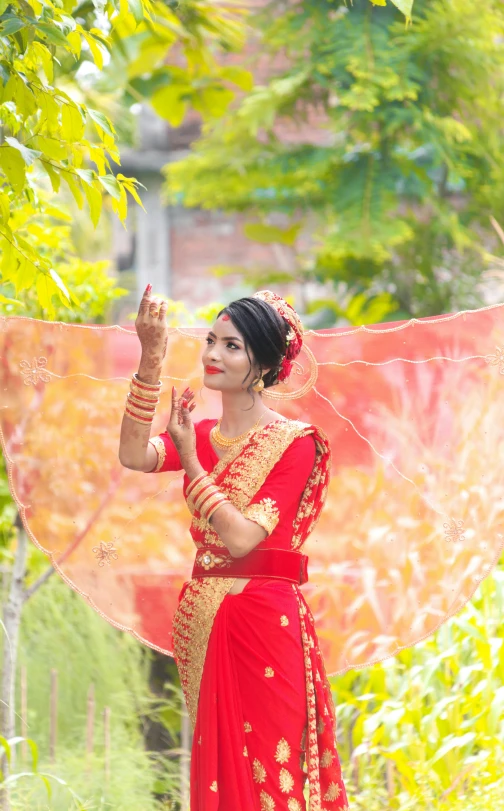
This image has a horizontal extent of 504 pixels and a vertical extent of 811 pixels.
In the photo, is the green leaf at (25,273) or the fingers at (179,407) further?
the green leaf at (25,273)

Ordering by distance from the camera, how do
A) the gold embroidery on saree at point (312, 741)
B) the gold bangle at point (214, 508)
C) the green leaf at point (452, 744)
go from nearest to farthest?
the gold bangle at point (214, 508) → the gold embroidery on saree at point (312, 741) → the green leaf at point (452, 744)

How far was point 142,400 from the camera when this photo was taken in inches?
90.6

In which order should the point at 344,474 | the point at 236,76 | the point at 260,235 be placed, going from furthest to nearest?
1. the point at 260,235
2. the point at 236,76
3. the point at 344,474

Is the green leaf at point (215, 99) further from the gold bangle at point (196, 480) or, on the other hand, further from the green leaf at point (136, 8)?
the gold bangle at point (196, 480)

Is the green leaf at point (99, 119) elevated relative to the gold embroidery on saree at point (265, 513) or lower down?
elevated

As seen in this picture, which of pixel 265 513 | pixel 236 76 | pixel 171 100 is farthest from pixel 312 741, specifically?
pixel 171 100

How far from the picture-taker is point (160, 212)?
11.4 m

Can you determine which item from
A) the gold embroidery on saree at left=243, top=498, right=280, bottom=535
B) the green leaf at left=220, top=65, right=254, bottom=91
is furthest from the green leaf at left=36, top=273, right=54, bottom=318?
the green leaf at left=220, top=65, right=254, bottom=91

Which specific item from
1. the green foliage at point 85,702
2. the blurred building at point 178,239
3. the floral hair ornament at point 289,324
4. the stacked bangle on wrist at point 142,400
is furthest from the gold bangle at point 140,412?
the blurred building at point 178,239

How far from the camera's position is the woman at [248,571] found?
2277 millimetres

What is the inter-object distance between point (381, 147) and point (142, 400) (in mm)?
5117

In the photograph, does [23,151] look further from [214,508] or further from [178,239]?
[178,239]

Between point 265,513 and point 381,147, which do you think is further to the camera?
point 381,147

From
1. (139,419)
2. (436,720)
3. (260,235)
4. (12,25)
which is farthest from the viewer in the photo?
(260,235)
